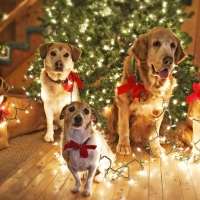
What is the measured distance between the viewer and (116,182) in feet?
7.10

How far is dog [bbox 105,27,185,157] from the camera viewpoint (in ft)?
7.89

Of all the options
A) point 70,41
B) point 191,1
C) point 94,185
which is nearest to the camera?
point 94,185

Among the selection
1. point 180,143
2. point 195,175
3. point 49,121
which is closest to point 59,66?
point 49,121

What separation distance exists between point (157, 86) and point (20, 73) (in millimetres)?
2825

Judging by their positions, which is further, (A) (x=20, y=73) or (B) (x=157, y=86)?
(A) (x=20, y=73)

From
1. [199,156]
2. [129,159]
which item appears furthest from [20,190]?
[199,156]

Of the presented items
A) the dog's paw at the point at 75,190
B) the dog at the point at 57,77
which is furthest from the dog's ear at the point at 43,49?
the dog's paw at the point at 75,190

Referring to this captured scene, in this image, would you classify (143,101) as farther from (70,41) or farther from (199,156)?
(70,41)

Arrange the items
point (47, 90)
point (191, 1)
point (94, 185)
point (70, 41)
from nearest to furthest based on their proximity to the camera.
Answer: point (94, 185) < point (47, 90) < point (70, 41) < point (191, 1)

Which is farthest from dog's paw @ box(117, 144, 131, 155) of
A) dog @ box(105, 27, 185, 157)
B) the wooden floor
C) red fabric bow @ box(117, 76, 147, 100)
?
red fabric bow @ box(117, 76, 147, 100)

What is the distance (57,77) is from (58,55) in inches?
9.2

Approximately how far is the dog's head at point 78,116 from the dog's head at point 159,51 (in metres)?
0.70

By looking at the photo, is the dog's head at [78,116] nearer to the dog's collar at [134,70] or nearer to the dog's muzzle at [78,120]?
the dog's muzzle at [78,120]

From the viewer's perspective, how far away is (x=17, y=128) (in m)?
2.99
